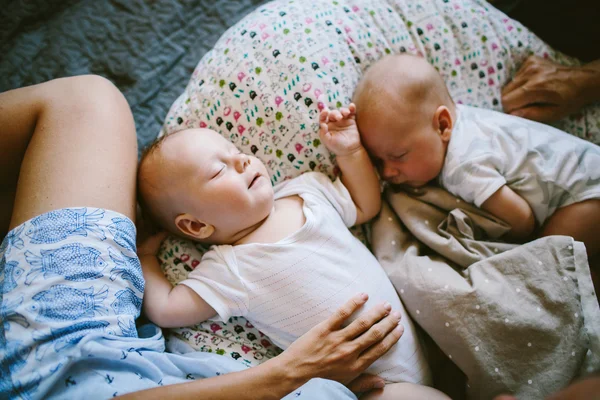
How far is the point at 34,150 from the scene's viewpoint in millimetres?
1011

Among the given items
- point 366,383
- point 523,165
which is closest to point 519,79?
point 523,165

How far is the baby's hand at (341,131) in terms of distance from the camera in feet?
3.88

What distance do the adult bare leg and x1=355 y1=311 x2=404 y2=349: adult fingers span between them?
63 centimetres

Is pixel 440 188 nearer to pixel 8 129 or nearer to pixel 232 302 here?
pixel 232 302

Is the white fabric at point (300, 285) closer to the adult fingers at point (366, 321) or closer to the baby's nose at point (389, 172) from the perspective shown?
the adult fingers at point (366, 321)

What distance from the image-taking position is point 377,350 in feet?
3.40

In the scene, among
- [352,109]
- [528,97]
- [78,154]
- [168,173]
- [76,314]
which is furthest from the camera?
[528,97]

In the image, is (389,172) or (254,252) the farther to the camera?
(389,172)

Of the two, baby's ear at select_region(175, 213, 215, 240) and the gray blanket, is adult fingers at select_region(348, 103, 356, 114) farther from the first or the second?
the gray blanket

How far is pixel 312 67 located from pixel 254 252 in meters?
0.55

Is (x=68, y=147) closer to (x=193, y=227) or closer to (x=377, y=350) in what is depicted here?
(x=193, y=227)

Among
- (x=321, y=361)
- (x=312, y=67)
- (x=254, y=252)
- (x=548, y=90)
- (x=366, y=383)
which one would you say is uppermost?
(x=312, y=67)

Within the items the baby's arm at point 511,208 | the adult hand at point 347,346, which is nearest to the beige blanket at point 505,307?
the baby's arm at point 511,208

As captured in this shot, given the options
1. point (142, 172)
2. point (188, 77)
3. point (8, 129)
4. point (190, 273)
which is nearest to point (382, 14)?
point (188, 77)
